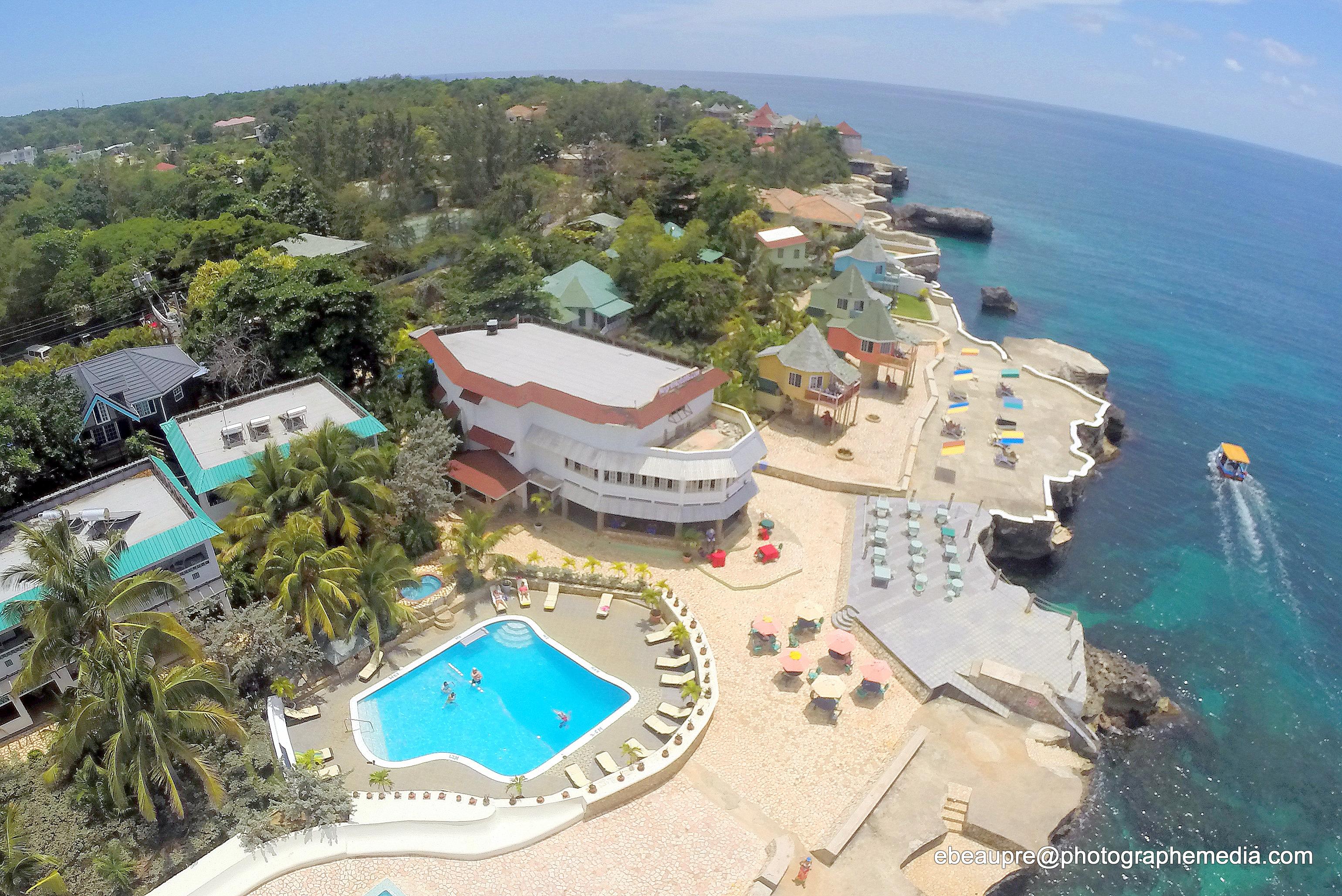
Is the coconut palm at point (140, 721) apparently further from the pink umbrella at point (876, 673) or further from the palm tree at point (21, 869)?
the pink umbrella at point (876, 673)

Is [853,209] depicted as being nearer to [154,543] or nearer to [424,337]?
[424,337]

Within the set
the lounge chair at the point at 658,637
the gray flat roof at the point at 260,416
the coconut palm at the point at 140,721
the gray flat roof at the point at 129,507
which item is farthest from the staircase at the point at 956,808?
the gray flat roof at the point at 129,507

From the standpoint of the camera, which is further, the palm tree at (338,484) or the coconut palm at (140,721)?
the palm tree at (338,484)

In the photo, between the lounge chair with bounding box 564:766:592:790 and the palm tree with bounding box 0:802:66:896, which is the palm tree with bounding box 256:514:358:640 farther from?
the lounge chair with bounding box 564:766:592:790

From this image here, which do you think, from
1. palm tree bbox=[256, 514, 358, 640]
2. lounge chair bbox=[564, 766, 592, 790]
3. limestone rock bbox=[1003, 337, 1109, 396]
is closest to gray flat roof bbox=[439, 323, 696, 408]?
palm tree bbox=[256, 514, 358, 640]

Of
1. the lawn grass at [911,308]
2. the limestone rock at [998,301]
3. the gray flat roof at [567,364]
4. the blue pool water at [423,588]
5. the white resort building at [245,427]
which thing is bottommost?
the blue pool water at [423,588]

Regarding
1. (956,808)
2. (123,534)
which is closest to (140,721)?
(123,534)
